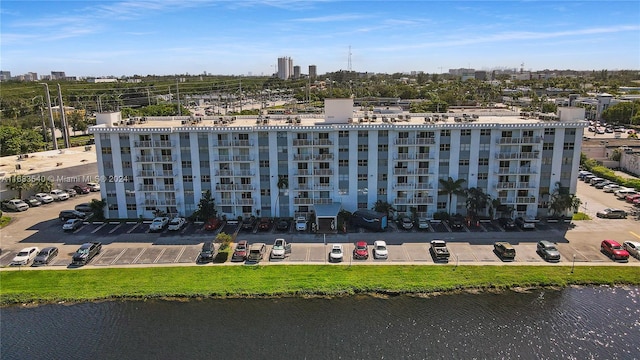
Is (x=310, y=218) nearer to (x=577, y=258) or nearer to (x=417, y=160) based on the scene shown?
(x=417, y=160)

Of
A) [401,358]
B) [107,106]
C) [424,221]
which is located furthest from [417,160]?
[107,106]

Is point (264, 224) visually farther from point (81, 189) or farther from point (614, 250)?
point (614, 250)

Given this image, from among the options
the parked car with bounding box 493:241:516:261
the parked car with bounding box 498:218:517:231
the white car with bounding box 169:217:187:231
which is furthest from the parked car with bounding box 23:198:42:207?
the parked car with bounding box 498:218:517:231

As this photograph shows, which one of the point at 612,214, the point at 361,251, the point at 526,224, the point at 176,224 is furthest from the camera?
the point at 612,214

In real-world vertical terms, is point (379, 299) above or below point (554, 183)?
below

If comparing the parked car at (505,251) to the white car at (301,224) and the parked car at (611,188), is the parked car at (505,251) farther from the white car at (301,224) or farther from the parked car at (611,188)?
the parked car at (611,188)

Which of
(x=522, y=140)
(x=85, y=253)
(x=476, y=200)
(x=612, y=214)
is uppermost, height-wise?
(x=522, y=140)

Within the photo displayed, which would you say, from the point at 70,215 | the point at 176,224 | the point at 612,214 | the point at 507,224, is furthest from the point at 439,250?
the point at 70,215

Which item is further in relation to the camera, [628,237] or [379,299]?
[628,237]
